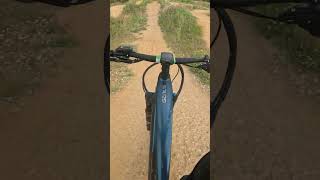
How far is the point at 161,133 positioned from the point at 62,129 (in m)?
2.15

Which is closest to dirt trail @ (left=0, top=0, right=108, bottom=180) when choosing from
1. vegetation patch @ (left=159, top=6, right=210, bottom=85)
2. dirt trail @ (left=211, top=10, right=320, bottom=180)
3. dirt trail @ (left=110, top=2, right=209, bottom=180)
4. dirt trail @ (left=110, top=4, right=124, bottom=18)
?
dirt trail @ (left=110, top=2, right=209, bottom=180)

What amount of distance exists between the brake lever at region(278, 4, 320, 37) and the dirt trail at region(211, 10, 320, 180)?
2596 millimetres

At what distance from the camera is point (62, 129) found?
443 centimetres

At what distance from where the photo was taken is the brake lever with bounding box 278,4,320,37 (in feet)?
3.27

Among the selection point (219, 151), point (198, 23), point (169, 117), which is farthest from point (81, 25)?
point (169, 117)

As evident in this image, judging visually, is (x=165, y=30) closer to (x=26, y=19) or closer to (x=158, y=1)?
(x=158, y=1)

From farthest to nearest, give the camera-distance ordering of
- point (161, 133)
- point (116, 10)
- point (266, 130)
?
point (116, 10) → point (266, 130) → point (161, 133)

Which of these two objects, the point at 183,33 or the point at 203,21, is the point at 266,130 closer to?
the point at 183,33

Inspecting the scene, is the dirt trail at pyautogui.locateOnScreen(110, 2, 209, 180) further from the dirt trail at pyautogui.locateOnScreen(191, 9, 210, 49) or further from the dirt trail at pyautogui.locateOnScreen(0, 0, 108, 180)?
the dirt trail at pyautogui.locateOnScreen(191, 9, 210, 49)

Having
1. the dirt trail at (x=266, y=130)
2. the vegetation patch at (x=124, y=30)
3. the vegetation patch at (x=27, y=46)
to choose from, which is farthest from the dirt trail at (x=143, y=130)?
the vegetation patch at (x=27, y=46)

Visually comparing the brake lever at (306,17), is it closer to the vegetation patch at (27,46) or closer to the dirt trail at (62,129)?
the dirt trail at (62,129)

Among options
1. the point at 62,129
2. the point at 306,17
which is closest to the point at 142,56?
the point at 306,17

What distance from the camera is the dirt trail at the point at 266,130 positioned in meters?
3.92

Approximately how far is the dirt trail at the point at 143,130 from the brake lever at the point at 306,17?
3.01m
